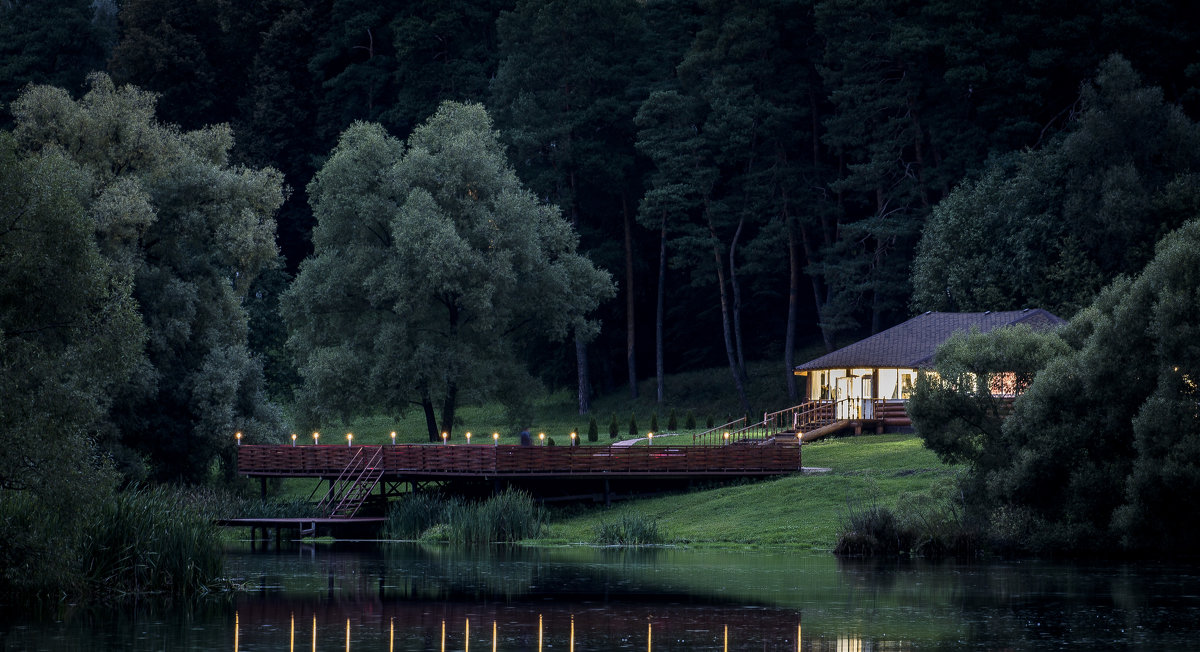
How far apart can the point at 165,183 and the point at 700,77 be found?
3762 cm

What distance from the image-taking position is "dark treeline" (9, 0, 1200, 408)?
79.1 meters

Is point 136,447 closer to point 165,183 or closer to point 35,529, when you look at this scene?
point 165,183

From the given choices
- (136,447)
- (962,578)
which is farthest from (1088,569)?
(136,447)

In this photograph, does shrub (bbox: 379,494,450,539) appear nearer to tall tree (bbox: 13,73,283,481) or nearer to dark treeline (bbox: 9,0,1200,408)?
tall tree (bbox: 13,73,283,481)

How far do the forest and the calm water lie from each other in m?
7.19

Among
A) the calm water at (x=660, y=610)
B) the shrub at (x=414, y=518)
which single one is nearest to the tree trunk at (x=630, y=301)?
the shrub at (x=414, y=518)

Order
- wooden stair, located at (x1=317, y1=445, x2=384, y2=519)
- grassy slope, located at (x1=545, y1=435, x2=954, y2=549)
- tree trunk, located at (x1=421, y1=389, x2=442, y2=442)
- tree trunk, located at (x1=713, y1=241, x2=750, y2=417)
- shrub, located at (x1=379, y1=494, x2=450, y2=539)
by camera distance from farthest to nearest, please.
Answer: tree trunk, located at (x1=713, y1=241, x2=750, y2=417) → tree trunk, located at (x1=421, y1=389, x2=442, y2=442) → wooden stair, located at (x1=317, y1=445, x2=384, y2=519) → shrub, located at (x1=379, y1=494, x2=450, y2=539) → grassy slope, located at (x1=545, y1=435, x2=954, y2=549)

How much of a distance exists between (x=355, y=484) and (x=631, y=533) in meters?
12.0

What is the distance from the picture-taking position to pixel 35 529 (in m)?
31.5

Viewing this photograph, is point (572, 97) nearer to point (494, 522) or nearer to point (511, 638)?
point (494, 522)

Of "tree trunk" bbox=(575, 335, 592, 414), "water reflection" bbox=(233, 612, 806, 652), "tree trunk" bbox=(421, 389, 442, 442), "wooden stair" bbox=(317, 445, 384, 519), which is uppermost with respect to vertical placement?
"tree trunk" bbox=(575, 335, 592, 414)

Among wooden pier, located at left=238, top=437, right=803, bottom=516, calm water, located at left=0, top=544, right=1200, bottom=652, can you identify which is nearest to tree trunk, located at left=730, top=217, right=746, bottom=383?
wooden pier, located at left=238, top=437, right=803, bottom=516

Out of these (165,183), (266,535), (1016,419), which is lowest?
(266,535)

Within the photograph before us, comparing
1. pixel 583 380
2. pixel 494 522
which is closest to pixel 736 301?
pixel 583 380
